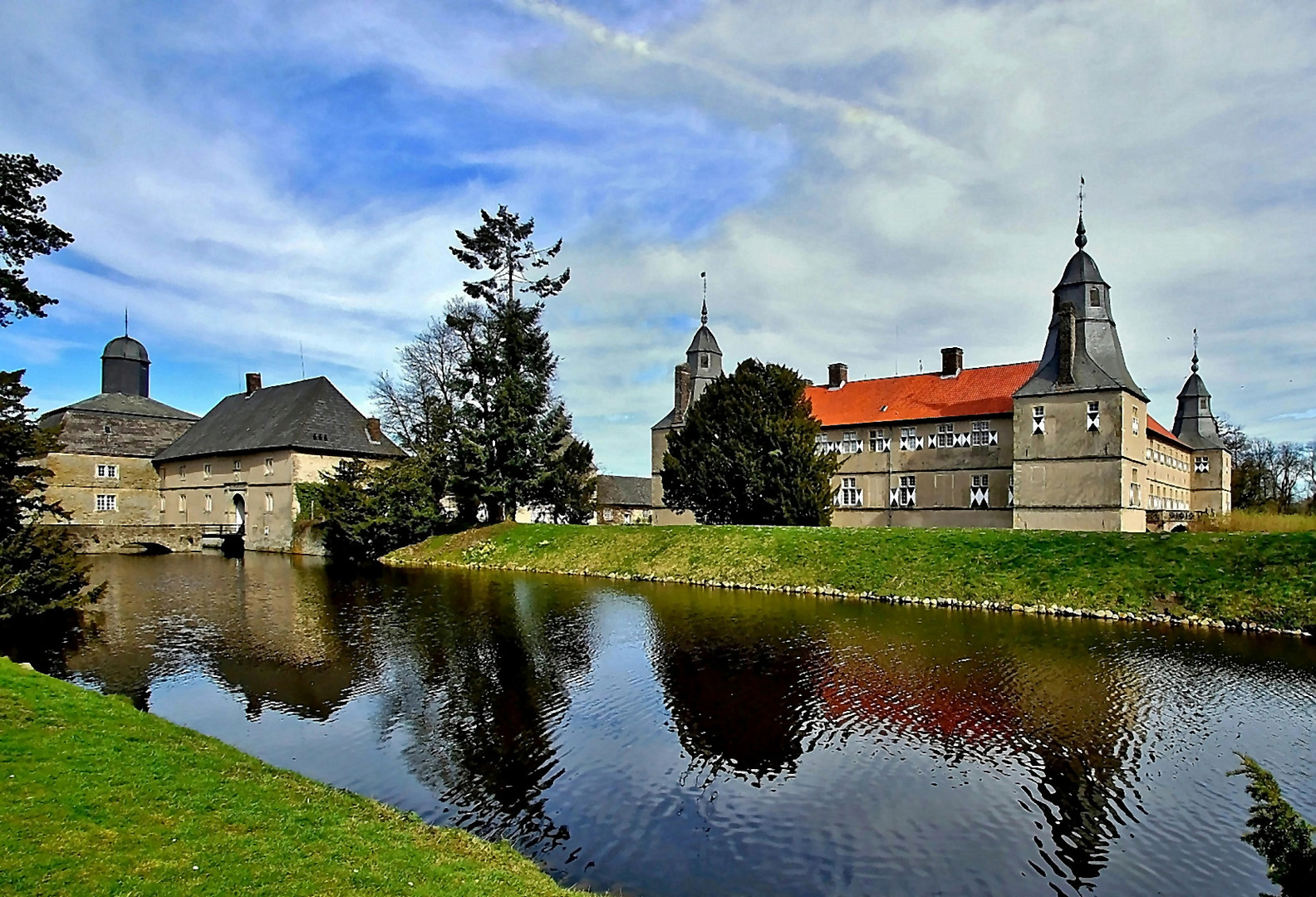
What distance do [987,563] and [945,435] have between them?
1559cm

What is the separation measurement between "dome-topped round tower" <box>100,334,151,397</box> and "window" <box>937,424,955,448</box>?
54655mm

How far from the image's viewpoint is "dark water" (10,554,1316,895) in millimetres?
7328

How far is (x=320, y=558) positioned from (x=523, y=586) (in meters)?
17.4

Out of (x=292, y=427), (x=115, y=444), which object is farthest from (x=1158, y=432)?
(x=115, y=444)

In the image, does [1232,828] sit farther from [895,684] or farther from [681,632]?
[681,632]

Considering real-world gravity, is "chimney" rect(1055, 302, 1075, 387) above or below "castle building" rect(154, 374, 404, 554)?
above

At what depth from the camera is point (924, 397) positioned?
3994 centimetres

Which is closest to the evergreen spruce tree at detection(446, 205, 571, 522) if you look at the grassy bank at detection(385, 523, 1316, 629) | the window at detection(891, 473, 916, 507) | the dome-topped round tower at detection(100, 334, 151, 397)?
the grassy bank at detection(385, 523, 1316, 629)

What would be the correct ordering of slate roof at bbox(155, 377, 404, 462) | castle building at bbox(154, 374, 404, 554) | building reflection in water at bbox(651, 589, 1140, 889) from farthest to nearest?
slate roof at bbox(155, 377, 404, 462) < castle building at bbox(154, 374, 404, 554) < building reflection in water at bbox(651, 589, 1140, 889)

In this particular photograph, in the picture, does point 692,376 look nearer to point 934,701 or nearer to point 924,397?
point 924,397

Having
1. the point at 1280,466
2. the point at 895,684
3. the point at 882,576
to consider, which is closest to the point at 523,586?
the point at 882,576

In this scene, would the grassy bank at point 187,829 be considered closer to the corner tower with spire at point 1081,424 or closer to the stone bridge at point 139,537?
the corner tower with spire at point 1081,424

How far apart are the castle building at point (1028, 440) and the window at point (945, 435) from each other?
58 millimetres

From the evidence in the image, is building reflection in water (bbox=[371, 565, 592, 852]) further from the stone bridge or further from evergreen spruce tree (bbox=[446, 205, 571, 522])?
the stone bridge
